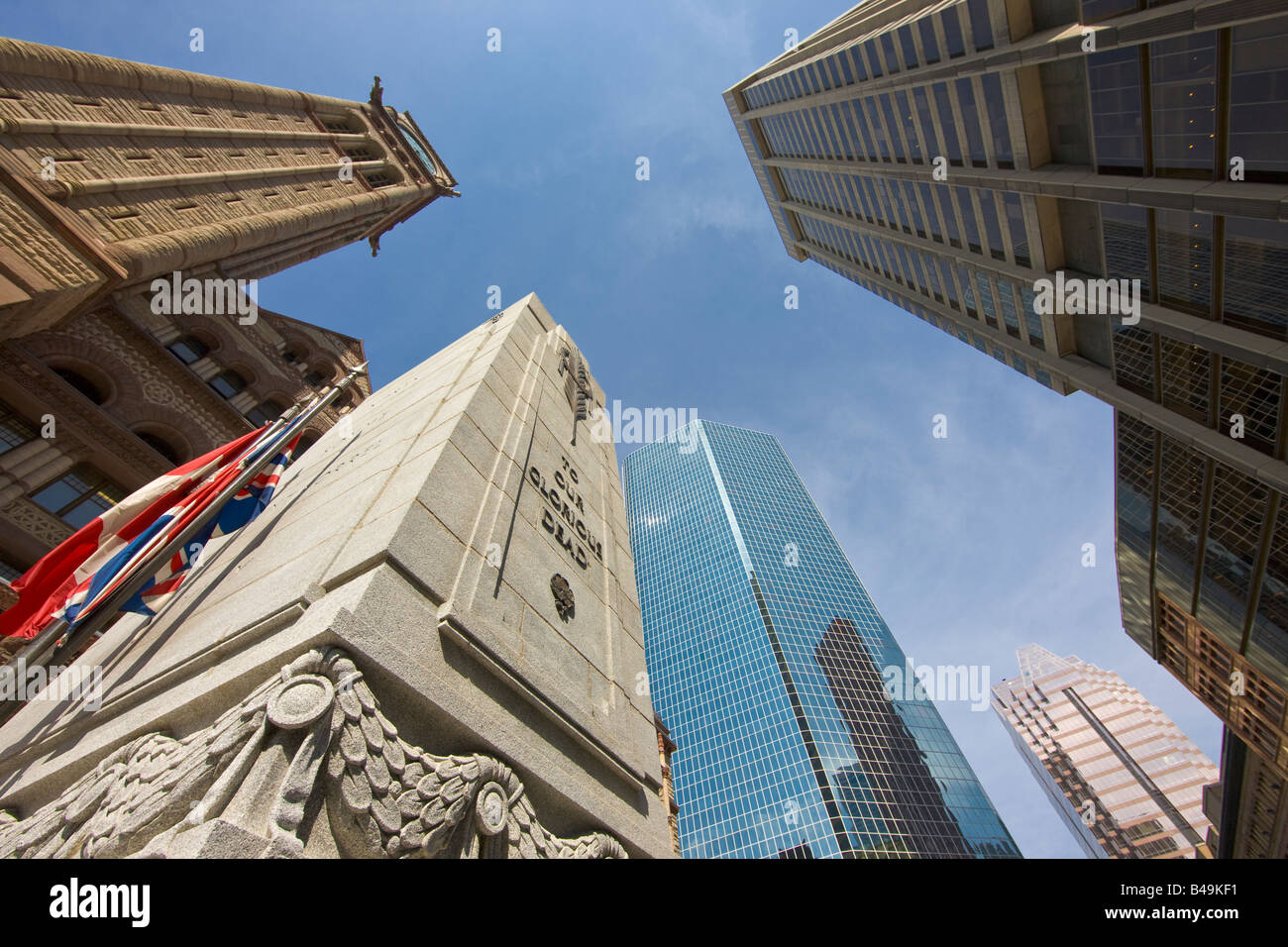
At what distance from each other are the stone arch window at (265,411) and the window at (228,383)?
101cm

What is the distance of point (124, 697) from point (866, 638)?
115915 mm

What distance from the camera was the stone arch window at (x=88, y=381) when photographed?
19.5 metres

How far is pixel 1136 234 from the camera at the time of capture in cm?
2306

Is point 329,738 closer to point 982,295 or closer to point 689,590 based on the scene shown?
point 982,295

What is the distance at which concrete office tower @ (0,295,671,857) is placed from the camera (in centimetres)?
388

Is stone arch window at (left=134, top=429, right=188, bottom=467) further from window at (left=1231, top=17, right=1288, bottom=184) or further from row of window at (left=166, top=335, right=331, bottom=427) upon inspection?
window at (left=1231, top=17, right=1288, bottom=184)

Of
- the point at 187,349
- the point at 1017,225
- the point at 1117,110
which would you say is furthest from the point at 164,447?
the point at 1017,225

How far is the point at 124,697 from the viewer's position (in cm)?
577

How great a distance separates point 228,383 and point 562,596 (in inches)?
988

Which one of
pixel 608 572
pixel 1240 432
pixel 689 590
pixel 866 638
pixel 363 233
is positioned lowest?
pixel 866 638

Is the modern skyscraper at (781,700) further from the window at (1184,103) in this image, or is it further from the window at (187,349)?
the window at (187,349)

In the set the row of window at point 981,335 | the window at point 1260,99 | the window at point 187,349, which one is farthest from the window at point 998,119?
the window at point 187,349

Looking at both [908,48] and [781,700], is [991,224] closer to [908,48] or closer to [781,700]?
[908,48]
